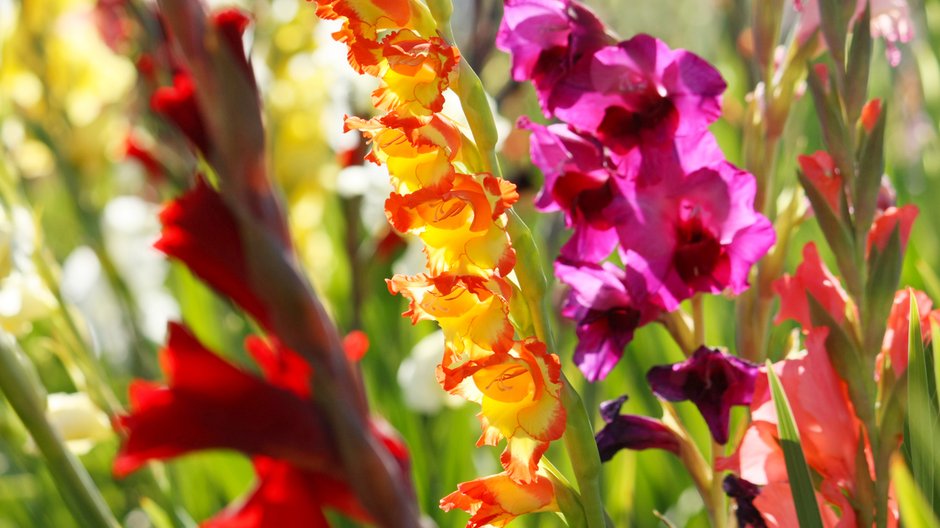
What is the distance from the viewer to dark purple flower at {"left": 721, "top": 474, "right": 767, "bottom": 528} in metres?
0.36

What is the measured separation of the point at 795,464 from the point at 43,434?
25 centimetres

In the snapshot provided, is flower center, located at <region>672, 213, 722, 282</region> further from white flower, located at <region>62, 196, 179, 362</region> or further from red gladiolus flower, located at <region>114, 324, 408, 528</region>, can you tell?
white flower, located at <region>62, 196, 179, 362</region>

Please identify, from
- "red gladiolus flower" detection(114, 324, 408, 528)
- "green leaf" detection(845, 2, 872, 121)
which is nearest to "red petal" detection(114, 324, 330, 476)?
"red gladiolus flower" detection(114, 324, 408, 528)

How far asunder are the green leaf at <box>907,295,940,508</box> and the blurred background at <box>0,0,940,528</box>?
0.11 meters

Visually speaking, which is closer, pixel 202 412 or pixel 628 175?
pixel 202 412

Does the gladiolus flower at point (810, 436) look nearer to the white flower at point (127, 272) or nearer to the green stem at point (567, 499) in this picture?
the green stem at point (567, 499)

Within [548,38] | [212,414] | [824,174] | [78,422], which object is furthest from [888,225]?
[78,422]

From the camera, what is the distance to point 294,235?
49 cm

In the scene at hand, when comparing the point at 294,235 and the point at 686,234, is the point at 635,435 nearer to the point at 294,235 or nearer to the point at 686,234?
the point at 686,234

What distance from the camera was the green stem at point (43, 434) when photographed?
36 cm

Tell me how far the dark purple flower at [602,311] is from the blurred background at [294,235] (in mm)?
85

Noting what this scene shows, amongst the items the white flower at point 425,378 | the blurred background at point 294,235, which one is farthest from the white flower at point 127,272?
the white flower at point 425,378

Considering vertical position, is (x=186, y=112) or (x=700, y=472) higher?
(x=186, y=112)

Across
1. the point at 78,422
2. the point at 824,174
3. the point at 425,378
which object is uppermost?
the point at 824,174
